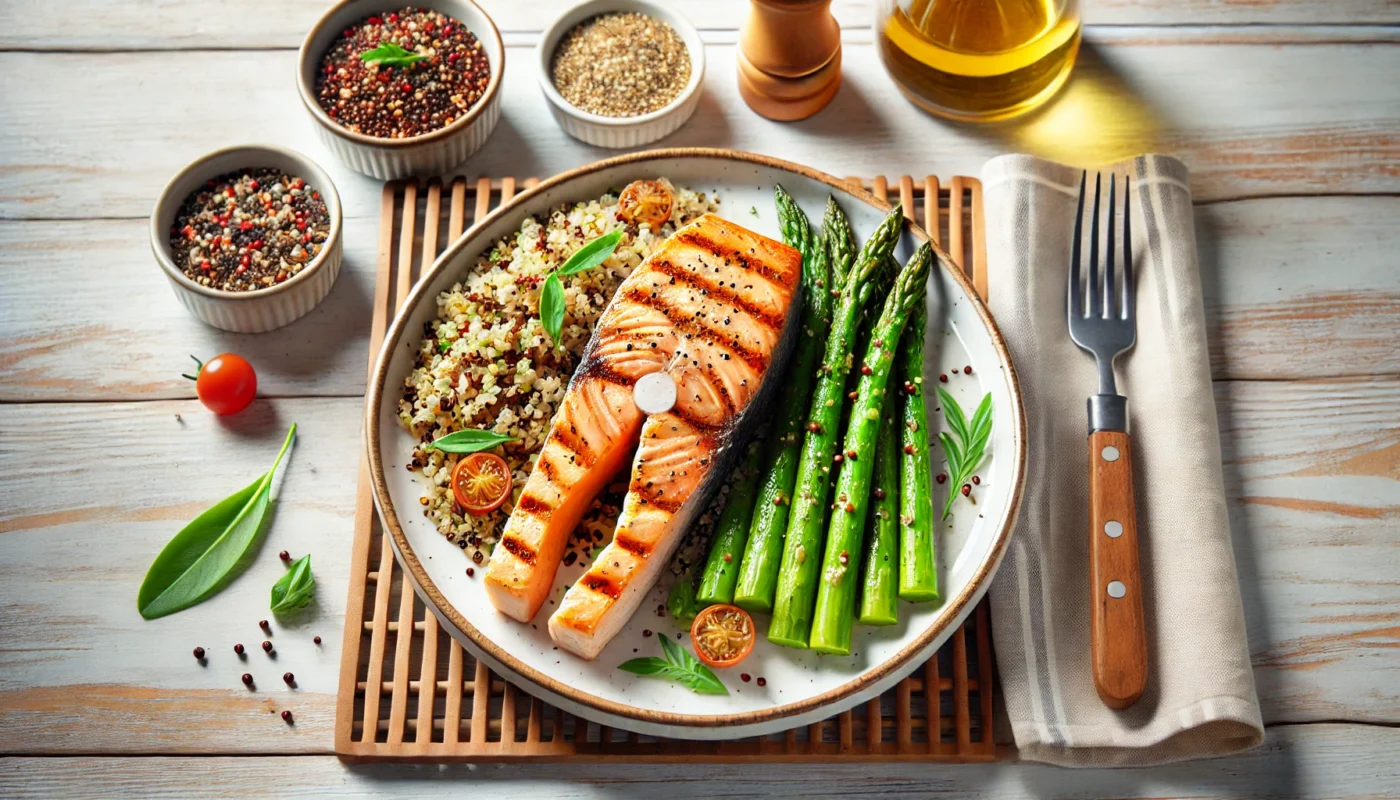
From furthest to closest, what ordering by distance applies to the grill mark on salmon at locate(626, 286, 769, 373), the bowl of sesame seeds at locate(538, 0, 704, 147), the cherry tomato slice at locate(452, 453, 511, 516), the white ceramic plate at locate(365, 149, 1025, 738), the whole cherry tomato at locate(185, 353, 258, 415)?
the bowl of sesame seeds at locate(538, 0, 704, 147), the whole cherry tomato at locate(185, 353, 258, 415), the grill mark on salmon at locate(626, 286, 769, 373), the cherry tomato slice at locate(452, 453, 511, 516), the white ceramic plate at locate(365, 149, 1025, 738)

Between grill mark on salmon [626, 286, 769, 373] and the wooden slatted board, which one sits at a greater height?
grill mark on salmon [626, 286, 769, 373]

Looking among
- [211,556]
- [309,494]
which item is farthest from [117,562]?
[309,494]

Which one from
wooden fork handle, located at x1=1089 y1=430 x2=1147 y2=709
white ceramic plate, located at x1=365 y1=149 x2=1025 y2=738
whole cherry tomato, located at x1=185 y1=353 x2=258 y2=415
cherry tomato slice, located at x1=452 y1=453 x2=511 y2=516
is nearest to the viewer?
white ceramic plate, located at x1=365 y1=149 x2=1025 y2=738

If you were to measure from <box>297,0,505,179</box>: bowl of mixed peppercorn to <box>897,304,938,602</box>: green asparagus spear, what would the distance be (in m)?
1.63

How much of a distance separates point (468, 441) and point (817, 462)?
3.22 feet

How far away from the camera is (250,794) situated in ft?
10.9

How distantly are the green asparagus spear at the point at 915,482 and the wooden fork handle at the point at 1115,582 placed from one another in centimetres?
45

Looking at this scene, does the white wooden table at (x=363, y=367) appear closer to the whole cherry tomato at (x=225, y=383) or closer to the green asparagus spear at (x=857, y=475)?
the whole cherry tomato at (x=225, y=383)

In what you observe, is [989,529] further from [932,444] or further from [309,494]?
[309,494]

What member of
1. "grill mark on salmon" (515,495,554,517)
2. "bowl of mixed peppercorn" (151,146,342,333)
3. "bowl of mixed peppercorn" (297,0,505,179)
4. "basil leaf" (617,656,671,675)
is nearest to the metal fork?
"basil leaf" (617,656,671,675)

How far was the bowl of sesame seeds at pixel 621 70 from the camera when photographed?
13.2 ft

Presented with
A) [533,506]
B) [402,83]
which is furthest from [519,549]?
[402,83]

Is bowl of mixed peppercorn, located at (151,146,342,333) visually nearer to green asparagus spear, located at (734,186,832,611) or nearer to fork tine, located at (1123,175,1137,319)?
green asparagus spear, located at (734,186,832,611)

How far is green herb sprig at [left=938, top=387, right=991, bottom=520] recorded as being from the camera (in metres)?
3.38
